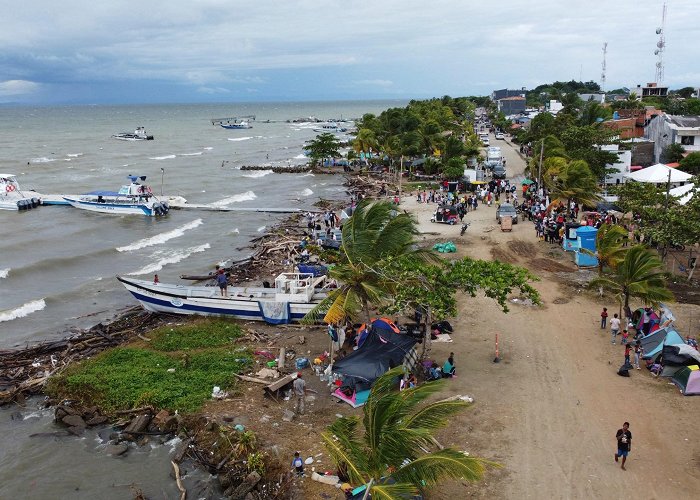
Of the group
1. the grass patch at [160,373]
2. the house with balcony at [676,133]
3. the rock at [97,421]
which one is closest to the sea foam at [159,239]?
the grass patch at [160,373]

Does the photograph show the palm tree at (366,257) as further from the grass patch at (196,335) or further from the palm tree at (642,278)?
the palm tree at (642,278)

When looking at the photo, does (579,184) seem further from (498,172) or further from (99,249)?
(99,249)

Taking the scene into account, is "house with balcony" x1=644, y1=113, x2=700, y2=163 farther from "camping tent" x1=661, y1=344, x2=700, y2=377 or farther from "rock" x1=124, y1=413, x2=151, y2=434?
"rock" x1=124, y1=413, x2=151, y2=434

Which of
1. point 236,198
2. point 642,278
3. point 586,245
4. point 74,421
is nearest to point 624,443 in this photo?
point 642,278

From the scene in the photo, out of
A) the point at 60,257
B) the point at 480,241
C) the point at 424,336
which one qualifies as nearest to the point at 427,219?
the point at 480,241

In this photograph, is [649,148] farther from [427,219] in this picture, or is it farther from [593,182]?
[427,219]

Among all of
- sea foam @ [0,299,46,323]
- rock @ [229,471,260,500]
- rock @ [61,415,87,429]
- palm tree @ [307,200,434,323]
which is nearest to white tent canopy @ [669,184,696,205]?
palm tree @ [307,200,434,323]
